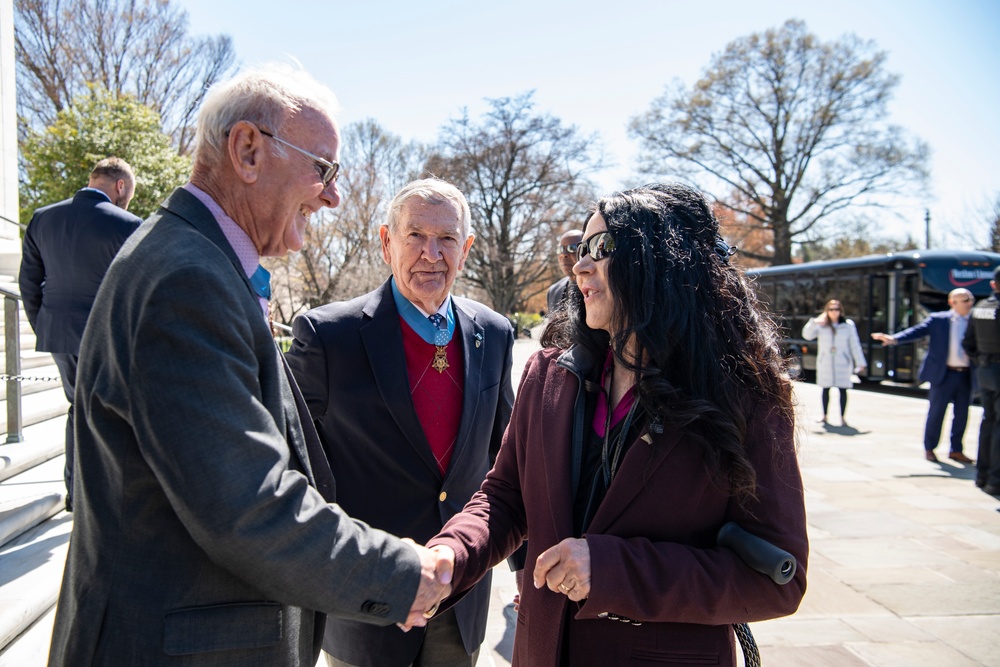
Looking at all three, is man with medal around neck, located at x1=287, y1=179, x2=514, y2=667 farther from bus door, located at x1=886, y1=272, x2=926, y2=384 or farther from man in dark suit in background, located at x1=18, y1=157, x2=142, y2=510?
bus door, located at x1=886, y1=272, x2=926, y2=384

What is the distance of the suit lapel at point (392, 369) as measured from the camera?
2229 millimetres

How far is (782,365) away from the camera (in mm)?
1672

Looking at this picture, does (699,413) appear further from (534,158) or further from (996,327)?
(534,158)

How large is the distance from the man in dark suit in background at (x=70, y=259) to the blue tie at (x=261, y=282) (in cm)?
326

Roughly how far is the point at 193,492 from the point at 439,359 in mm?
1323

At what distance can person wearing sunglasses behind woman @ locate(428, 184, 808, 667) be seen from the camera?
1464mm

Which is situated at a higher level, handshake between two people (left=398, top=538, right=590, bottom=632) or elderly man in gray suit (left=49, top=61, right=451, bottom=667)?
elderly man in gray suit (left=49, top=61, right=451, bottom=667)

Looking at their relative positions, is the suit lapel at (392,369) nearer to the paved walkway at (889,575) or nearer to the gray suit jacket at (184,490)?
the gray suit jacket at (184,490)

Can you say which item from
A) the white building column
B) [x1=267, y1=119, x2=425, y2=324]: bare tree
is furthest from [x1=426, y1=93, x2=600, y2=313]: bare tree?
the white building column

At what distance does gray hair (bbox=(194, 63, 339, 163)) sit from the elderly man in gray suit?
0.15 meters

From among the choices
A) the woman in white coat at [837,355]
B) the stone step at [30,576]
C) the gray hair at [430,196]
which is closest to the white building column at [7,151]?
the stone step at [30,576]

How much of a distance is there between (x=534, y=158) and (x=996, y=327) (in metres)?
32.2

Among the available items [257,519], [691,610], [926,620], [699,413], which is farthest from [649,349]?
[926,620]

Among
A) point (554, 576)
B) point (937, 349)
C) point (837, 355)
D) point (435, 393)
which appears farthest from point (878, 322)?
point (554, 576)
